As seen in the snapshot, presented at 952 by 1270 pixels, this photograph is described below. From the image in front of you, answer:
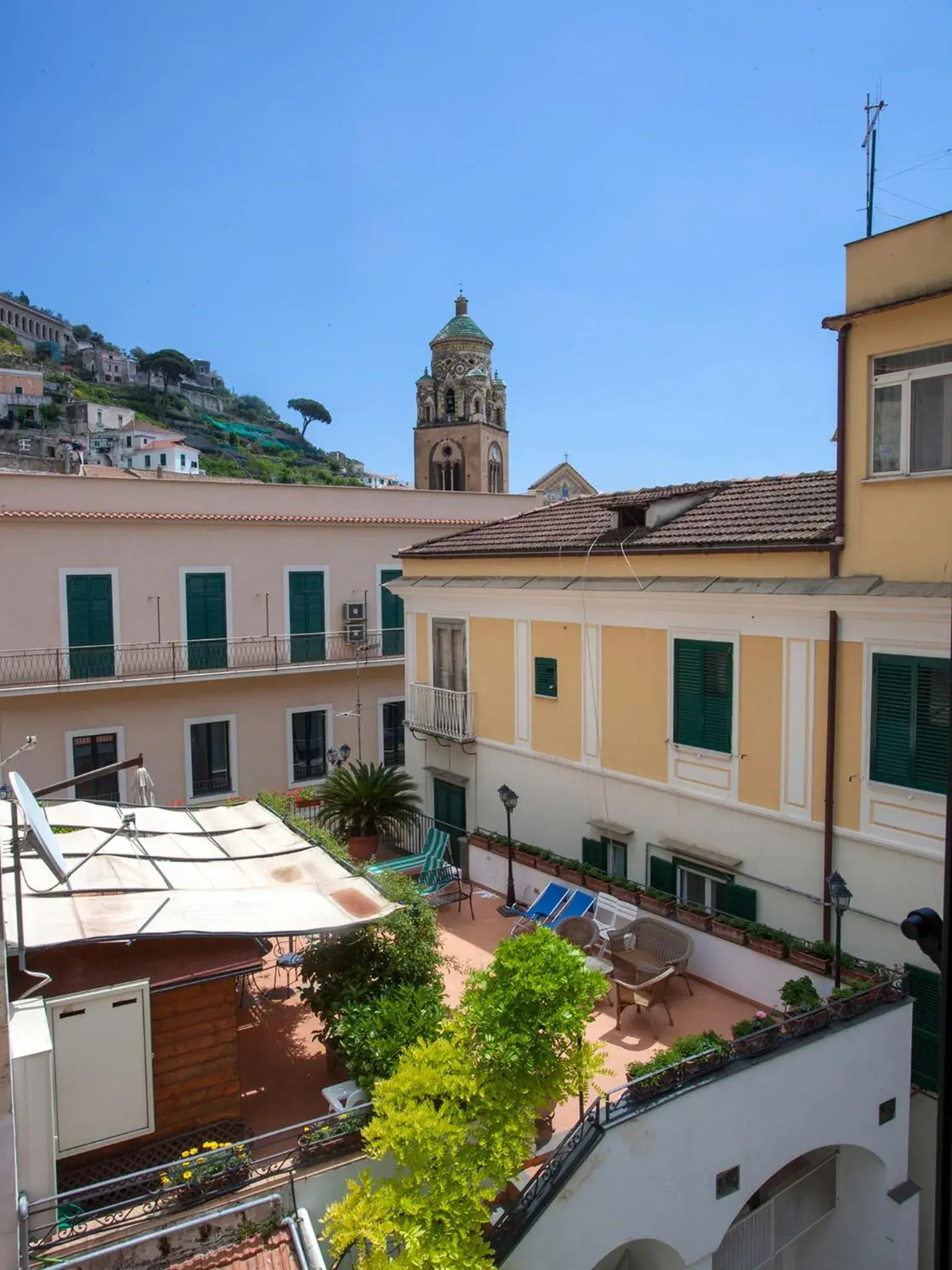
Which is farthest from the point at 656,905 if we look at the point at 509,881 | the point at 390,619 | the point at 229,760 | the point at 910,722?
the point at 390,619

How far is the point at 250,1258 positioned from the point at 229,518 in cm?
1593

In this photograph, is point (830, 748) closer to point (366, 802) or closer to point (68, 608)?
point (366, 802)

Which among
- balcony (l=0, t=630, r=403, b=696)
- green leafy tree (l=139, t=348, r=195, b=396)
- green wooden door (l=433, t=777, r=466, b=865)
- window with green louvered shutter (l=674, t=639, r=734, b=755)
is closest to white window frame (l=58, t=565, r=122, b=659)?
balcony (l=0, t=630, r=403, b=696)

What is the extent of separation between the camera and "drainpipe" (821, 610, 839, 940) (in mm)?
10352

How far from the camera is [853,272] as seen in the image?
33.1ft

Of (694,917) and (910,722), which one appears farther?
(694,917)

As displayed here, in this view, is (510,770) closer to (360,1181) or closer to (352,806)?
(352,806)

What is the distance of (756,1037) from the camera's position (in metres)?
8.68

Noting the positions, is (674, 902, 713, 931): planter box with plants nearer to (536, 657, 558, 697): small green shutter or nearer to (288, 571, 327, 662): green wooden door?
(536, 657, 558, 697): small green shutter

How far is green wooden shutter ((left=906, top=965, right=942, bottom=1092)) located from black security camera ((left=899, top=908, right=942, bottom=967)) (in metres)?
6.87

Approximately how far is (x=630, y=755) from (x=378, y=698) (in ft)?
34.6

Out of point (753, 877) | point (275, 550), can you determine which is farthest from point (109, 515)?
point (753, 877)

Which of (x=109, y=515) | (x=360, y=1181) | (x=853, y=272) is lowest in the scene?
(x=360, y=1181)

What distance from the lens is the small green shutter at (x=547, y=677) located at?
14484 mm
